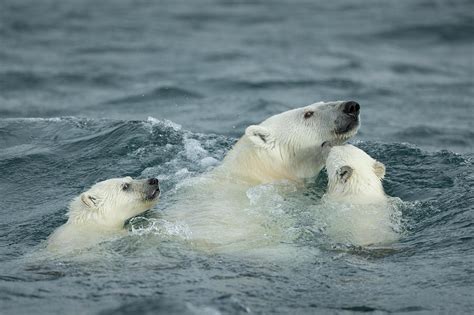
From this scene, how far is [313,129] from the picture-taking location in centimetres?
998

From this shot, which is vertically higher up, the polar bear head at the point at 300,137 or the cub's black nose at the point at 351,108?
the cub's black nose at the point at 351,108

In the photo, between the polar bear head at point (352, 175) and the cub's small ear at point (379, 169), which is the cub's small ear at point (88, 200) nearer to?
the polar bear head at point (352, 175)

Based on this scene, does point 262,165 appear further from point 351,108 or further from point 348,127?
point 351,108

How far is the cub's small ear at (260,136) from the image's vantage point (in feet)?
33.0

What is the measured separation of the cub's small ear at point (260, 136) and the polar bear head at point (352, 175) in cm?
77

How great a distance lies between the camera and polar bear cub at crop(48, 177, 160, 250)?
8945mm

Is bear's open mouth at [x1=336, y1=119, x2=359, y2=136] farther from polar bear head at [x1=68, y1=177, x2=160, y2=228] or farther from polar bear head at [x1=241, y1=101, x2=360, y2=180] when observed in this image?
polar bear head at [x1=68, y1=177, x2=160, y2=228]

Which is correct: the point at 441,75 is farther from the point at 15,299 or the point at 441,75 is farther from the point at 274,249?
the point at 15,299

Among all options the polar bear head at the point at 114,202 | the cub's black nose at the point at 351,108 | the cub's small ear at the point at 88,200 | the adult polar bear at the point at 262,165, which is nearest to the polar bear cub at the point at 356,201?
the adult polar bear at the point at 262,165

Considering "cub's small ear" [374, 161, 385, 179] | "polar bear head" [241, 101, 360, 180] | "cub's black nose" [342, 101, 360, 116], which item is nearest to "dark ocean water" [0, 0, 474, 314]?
"polar bear head" [241, 101, 360, 180]

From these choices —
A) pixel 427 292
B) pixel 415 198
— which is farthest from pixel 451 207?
pixel 427 292

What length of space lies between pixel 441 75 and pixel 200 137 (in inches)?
351

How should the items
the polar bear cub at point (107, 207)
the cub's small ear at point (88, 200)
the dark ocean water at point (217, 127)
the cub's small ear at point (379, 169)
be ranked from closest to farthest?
the dark ocean water at point (217, 127)
the polar bear cub at point (107, 207)
the cub's small ear at point (88, 200)
the cub's small ear at point (379, 169)

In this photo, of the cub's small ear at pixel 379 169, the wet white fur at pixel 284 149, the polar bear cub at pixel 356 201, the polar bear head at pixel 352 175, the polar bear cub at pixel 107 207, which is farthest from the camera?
the wet white fur at pixel 284 149
